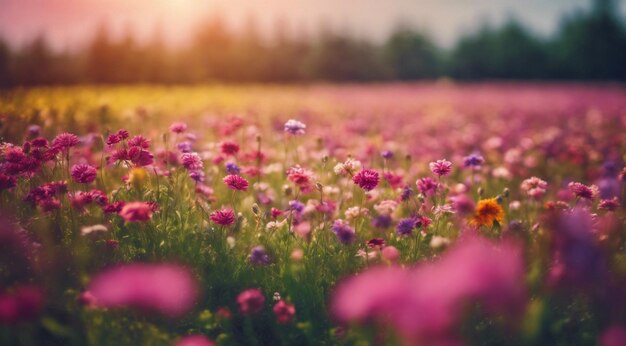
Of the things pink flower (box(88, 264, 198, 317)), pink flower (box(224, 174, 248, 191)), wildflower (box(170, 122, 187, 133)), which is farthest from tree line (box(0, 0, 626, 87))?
pink flower (box(88, 264, 198, 317))

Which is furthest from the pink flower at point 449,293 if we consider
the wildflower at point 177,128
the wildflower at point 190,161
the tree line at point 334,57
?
the tree line at point 334,57

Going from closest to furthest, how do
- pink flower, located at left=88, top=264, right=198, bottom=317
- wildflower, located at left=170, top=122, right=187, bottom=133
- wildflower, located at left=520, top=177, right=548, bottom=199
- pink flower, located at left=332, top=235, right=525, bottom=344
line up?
pink flower, located at left=332, top=235, right=525, bottom=344 → pink flower, located at left=88, top=264, right=198, bottom=317 → wildflower, located at left=520, top=177, right=548, bottom=199 → wildflower, located at left=170, top=122, right=187, bottom=133

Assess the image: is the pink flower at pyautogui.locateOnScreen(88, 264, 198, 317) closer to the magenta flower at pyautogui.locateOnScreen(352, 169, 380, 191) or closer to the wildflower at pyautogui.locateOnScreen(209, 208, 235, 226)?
the wildflower at pyautogui.locateOnScreen(209, 208, 235, 226)

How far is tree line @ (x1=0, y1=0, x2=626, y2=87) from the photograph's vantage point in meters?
38.7

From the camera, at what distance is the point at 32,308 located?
1.35m

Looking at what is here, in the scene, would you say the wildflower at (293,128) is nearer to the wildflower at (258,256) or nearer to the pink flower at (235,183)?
the pink flower at (235,183)

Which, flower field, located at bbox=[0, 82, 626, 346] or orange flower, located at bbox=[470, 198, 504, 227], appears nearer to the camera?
flower field, located at bbox=[0, 82, 626, 346]

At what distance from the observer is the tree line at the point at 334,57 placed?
38.7m

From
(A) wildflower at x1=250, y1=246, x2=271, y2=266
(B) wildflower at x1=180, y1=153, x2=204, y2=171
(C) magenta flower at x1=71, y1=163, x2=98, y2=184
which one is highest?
(B) wildflower at x1=180, y1=153, x2=204, y2=171

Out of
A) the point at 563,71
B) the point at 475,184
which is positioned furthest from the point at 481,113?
the point at 563,71

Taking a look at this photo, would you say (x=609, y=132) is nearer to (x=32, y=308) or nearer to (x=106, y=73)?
(x=32, y=308)

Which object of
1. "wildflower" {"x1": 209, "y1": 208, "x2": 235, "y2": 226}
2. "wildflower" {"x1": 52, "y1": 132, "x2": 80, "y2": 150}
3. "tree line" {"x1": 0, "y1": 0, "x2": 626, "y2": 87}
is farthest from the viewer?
"tree line" {"x1": 0, "y1": 0, "x2": 626, "y2": 87}

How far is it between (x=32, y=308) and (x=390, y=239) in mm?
2026

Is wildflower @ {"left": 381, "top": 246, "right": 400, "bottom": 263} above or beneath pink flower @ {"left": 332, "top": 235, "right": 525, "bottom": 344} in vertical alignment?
beneath
